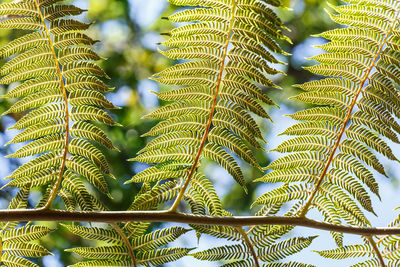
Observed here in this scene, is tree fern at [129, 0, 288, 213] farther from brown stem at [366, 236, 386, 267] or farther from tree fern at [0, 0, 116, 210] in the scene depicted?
brown stem at [366, 236, 386, 267]

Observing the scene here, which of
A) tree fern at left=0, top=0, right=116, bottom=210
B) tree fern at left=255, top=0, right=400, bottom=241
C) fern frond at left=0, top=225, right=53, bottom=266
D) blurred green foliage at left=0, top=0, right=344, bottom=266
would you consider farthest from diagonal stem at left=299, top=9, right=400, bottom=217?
blurred green foliage at left=0, top=0, right=344, bottom=266

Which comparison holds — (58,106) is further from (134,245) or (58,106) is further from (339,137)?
(339,137)

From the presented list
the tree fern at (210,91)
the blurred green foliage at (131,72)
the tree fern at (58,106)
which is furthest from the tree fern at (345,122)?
the blurred green foliage at (131,72)

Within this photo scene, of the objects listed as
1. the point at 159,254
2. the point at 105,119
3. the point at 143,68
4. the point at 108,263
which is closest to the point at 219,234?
the point at 159,254

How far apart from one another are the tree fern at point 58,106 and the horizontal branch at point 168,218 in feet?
0.17

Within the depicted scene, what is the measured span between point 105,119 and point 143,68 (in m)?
2.28

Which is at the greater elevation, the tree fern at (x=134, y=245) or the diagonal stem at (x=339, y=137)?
the diagonal stem at (x=339, y=137)

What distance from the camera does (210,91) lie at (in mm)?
1007

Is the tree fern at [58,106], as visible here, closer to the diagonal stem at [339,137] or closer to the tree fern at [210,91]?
the tree fern at [210,91]

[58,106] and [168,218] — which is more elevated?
[58,106]

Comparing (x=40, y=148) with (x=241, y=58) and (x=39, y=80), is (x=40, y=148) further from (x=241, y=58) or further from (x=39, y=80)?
(x=241, y=58)

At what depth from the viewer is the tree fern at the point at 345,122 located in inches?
40.2

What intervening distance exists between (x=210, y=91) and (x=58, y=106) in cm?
38

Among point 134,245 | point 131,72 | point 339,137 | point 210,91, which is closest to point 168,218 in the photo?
point 134,245
